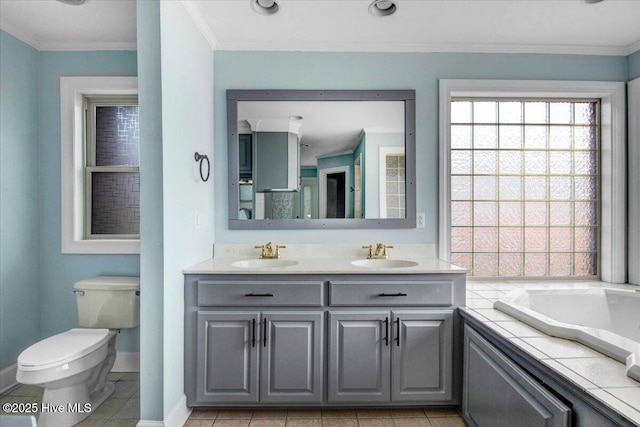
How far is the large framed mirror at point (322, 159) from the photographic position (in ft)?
7.81

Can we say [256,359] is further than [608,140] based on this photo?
No

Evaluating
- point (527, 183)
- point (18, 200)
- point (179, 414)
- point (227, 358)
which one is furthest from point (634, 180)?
point (18, 200)

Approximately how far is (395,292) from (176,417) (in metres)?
1.36

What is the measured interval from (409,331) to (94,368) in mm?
1912

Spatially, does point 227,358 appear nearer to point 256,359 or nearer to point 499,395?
point 256,359

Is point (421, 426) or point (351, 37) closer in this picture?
point (421, 426)

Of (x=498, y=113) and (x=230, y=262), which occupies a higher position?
(x=498, y=113)

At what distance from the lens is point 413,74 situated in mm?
2391

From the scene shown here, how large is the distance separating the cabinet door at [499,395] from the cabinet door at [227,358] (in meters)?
1.16

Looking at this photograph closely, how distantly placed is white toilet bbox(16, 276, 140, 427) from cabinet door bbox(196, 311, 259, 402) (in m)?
0.62

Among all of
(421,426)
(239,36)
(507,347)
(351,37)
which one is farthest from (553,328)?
(239,36)

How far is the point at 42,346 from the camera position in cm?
180

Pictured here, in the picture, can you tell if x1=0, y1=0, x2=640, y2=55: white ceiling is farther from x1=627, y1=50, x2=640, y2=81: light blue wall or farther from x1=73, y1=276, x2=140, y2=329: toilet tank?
x1=73, y1=276, x2=140, y2=329: toilet tank

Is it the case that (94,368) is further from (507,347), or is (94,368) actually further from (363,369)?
(507,347)
